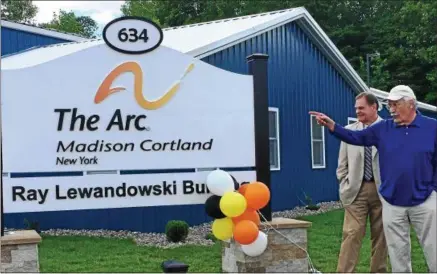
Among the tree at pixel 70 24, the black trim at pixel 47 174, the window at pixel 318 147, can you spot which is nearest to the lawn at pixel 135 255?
the black trim at pixel 47 174

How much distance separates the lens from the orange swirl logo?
19.3 ft

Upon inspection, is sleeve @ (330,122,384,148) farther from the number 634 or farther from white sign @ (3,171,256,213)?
the number 634

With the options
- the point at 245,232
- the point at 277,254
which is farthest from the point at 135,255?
the point at 245,232

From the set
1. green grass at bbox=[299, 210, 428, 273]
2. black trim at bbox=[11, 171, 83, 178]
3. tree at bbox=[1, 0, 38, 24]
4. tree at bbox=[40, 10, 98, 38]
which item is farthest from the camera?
tree at bbox=[1, 0, 38, 24]

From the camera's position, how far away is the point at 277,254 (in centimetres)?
624

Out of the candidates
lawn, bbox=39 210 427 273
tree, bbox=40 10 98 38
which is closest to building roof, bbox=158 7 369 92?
lawn, bbox=39 210 427 273

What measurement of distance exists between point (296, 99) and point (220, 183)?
30.8 feet

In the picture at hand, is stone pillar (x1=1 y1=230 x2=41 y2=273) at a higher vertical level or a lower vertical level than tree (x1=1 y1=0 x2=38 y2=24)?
lower

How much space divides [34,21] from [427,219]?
45500 millimetres

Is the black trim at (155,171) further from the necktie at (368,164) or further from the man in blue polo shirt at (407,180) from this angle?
the man in blue polo shirt at (407,180)

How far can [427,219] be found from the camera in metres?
5.04

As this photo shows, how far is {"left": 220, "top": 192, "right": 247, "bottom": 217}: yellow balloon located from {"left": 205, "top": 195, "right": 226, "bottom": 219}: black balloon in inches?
3.9

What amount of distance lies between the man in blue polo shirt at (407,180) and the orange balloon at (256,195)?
1.14m

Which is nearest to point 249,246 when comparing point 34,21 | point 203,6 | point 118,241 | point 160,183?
point 160,183
